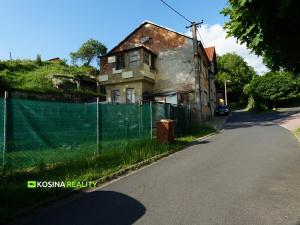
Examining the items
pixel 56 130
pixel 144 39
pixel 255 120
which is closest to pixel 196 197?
pixel 56 130

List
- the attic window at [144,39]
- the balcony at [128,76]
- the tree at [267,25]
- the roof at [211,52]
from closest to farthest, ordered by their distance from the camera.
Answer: the tree at [267,25]
the balcony at [128,76]
the attic window at [144,39]
the roof at [211,52]

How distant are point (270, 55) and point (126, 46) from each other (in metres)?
22.9

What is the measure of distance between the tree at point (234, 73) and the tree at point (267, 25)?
60.9 meters

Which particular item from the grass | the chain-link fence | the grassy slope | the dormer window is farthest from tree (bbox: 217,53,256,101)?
the chain-link fence

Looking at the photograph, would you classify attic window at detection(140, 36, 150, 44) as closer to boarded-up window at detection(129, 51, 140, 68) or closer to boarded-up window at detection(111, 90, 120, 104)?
boarded-up window at detection(129, 51, 140, 68)

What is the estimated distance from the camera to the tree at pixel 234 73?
69.9 meters

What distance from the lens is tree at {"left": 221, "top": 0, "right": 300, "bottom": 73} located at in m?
6.14

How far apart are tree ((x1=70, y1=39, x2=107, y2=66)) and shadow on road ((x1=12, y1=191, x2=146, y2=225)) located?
63350 millimetres

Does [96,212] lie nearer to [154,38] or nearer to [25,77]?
[154,38]

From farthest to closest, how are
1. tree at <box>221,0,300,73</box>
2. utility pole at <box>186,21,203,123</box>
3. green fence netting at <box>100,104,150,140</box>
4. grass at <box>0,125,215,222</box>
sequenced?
utility pole at <box>186,21,203,123</box>
green fence netting at <box>100,104,150,140</box>
tree at <box>221,0,300,73</box>
grass at <box>0,125,215,222</box>

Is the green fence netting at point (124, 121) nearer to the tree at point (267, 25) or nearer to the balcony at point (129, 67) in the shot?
the tree at point (267, 25)

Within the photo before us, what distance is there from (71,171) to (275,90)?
41290mm

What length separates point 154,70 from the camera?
28469 mm

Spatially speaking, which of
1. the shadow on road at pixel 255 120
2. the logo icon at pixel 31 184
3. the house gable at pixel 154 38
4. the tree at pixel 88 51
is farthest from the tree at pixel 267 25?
the tree at pixel 88 51
